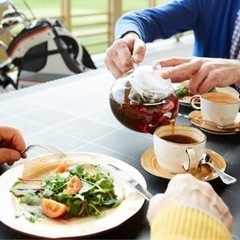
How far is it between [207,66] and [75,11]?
17.9ft

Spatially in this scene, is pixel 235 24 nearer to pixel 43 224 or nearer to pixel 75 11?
pixel 43 224

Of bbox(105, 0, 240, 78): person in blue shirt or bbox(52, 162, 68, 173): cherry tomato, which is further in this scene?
bbox(105, 0, 240, 78): person in blue shirt

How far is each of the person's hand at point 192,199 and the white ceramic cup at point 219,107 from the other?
465mm

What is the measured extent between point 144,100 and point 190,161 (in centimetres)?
21

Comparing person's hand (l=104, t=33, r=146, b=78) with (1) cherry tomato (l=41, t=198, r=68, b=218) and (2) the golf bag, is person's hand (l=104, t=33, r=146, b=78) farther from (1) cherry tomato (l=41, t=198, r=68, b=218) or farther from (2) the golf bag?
(2) the golf bag

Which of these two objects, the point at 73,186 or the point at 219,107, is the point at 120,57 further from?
the point at 73,186

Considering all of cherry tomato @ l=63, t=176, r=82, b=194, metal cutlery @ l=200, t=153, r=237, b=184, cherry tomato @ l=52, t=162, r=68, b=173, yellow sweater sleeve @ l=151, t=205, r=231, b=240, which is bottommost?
cherry tomato @ l=52, t=162, r=68, b=173

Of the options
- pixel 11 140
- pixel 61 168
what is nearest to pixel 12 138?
pixel 11 140

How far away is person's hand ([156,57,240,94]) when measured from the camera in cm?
109

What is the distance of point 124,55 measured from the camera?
1234mm

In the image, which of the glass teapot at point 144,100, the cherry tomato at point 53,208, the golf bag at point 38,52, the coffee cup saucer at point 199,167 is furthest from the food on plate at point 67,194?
the golf bag at point 38,52

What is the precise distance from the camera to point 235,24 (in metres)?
1.78

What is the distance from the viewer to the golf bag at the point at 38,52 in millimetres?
3471

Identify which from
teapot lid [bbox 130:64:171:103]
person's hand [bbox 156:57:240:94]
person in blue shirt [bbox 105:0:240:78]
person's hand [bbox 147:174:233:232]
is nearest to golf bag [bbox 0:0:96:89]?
person in blue shirt [bbox 105:0:240:78]
